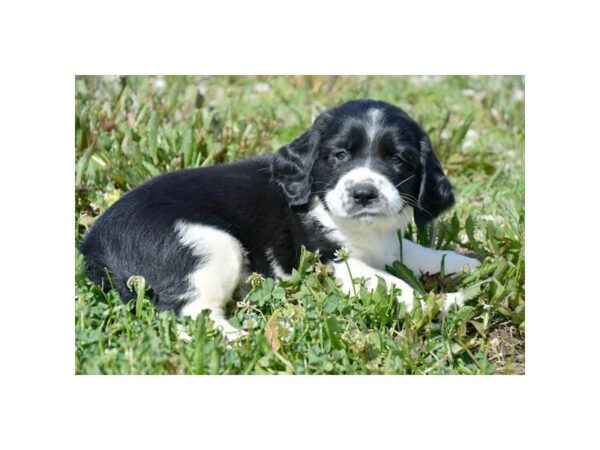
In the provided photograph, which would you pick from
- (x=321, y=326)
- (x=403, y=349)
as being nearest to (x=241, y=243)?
(x=321, y=326)

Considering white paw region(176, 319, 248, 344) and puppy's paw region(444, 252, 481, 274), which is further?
puppy's paw region(444, 252, 481, 274)

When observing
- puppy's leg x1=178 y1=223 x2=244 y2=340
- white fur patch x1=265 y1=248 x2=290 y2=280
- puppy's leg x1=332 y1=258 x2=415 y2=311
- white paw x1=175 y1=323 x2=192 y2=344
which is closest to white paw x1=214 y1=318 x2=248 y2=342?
puppy's leg x1=178 y1=223 x2=244 y2=340

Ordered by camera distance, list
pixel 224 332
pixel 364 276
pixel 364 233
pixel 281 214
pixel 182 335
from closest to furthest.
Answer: pixel 182 335, pixel 224 332, pixel 364 276, pixel 364 233, pixel 281 214

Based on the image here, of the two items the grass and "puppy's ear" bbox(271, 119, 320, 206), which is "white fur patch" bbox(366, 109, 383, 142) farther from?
the grass

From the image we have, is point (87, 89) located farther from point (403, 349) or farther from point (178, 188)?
point (403, 349)

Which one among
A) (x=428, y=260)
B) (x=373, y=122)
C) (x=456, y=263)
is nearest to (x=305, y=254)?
(x=373, y=122)

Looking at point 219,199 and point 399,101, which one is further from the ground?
point 399,101

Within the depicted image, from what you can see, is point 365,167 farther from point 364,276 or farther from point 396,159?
point 364,276
